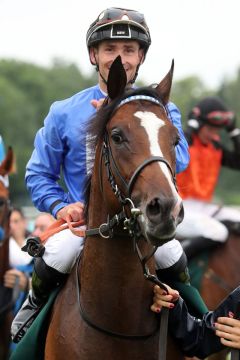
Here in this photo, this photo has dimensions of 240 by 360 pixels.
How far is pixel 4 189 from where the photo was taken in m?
8.26

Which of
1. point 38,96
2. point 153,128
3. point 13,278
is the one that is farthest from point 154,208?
point 38,96

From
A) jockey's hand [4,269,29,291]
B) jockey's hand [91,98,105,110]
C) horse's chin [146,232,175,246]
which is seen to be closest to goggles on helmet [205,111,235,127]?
jockey's hand [4,269,29,291]

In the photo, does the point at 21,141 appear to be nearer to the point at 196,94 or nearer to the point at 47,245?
the point at 196,94

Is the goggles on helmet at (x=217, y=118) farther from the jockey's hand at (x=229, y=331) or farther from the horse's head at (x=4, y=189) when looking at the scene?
the jockey's hand at (x=229, y=331)

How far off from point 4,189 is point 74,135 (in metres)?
3.21

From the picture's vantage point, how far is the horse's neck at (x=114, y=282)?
4.40 meters

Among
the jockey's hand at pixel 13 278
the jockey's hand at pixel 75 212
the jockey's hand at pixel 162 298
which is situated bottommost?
the jockey's hand at pixel 13 278

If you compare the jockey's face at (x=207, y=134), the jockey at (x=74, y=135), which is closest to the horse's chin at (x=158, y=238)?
the jockey at (x=74, y=135)

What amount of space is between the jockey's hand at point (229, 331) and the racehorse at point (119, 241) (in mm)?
389

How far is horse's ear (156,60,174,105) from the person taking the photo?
14.7ft

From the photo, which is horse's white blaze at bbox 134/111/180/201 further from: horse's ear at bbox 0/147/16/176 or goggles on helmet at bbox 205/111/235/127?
goggles on helmet at bbox 205/111/235/127

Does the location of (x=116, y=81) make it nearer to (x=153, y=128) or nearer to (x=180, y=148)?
(x=153, y=128)

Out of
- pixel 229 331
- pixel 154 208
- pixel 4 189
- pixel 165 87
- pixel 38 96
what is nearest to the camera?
pixel 154 208

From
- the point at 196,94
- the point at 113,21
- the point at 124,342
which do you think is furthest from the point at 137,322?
the point at 196,94
